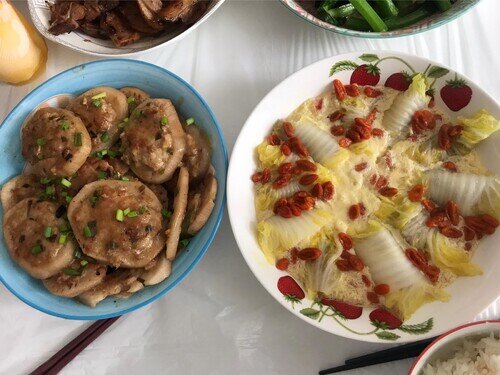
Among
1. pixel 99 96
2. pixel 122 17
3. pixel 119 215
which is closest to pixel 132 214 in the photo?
pixel 119 215

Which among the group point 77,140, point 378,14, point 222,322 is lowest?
point 222,322

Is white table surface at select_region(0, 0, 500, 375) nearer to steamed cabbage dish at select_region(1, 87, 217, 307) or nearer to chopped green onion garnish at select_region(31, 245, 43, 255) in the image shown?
steamed cabbage dish at select_region(1, 87, 217, 307)

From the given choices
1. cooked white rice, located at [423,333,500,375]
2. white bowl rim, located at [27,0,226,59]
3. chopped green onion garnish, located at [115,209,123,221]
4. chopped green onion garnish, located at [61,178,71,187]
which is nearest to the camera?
cooked white rice, located at [423,333,500,375]

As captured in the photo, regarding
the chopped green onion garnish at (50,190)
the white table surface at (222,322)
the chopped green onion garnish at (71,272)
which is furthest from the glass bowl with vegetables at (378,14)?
the chopped green onion garnish at (71,272)

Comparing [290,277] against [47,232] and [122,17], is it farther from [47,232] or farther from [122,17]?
[122,17]

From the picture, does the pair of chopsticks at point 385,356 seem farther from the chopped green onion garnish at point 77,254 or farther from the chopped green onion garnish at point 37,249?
the chopped green onion garnish at point 37,249

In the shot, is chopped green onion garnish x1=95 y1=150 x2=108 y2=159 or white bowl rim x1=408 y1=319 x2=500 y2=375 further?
chopped green onion garnish x1=95 y1=150 x2=108 y2=159

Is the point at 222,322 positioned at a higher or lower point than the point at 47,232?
lower

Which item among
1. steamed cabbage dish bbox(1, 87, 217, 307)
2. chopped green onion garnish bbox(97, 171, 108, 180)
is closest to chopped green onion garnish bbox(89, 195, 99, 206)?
steamed cabbage dish bbox(1, 87, 217, 307)
